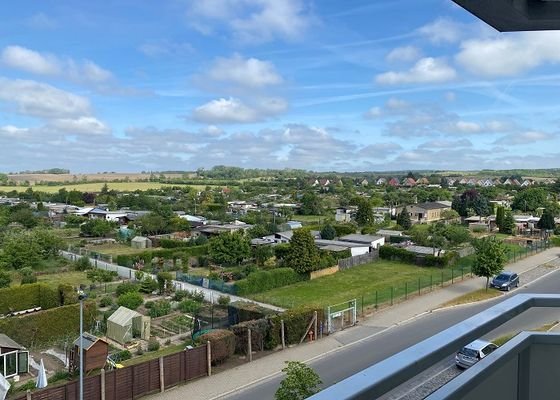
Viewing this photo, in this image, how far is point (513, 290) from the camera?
22.1m

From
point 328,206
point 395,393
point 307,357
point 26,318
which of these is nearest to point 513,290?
point 307,357

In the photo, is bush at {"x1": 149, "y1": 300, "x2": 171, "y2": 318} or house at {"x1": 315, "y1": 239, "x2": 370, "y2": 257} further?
house at {"x1": 315, "y1": 239, "x2": 370, "y2": 257}

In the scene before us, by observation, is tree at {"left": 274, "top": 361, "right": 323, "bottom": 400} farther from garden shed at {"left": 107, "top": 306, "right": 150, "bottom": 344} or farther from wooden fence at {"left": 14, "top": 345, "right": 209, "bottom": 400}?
garden shed at {"left": 107, "top": 306, "right": 150, "bottom": 344}

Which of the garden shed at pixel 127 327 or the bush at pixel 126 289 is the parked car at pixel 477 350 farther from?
the bush at pixel 126 289

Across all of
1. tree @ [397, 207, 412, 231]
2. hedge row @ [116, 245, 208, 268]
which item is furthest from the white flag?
tree @ [397, 207, 412, 231]

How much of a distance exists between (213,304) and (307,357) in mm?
6920

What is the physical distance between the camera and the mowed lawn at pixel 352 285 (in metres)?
20.8

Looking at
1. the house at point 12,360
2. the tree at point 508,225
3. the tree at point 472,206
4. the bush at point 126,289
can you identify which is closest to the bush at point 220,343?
the house at point 12,360

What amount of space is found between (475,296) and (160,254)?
1923cm

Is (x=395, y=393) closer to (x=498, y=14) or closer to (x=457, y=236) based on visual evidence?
(x=498, y=14)

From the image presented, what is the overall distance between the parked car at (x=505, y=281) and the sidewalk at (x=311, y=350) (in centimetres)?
84

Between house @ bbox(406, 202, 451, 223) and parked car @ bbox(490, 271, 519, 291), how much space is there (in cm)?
3140

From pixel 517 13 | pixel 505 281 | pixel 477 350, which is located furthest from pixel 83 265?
pixel 477 350

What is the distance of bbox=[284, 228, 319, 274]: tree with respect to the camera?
2447 centimetres
